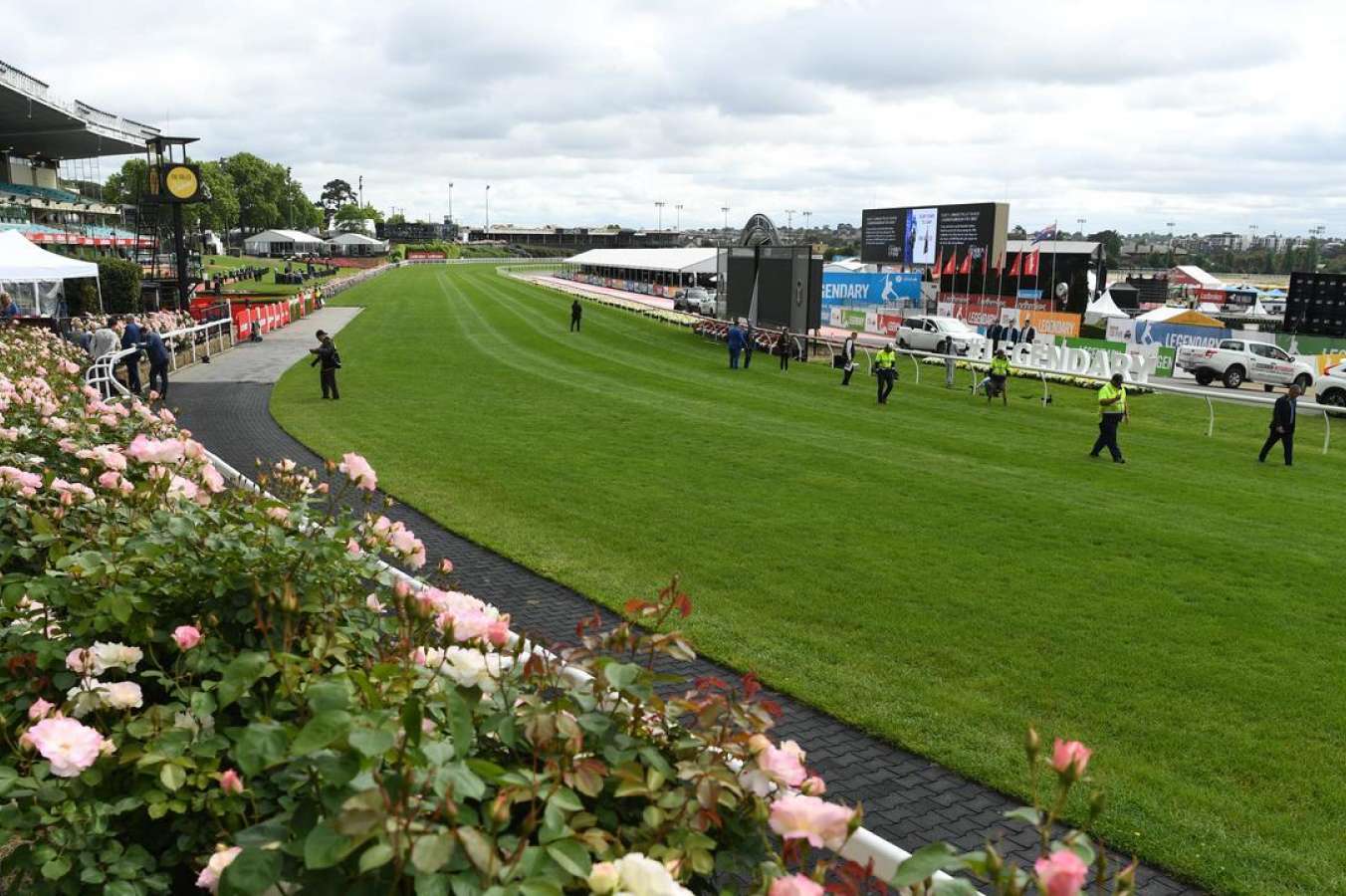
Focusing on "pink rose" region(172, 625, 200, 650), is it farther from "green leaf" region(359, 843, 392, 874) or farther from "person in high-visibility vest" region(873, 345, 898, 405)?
"person in high-visibility vest" region(873, 345, 898, 405)

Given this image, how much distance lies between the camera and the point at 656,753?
7.48ft

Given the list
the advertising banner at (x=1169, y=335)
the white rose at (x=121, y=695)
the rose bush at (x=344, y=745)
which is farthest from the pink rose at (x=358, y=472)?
the advertising banner at (x=1169, y=335)

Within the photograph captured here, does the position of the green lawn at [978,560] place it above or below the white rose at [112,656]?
below

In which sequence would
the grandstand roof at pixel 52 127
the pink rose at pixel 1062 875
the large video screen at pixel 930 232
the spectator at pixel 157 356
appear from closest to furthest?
the pink rose at pixel 1062 875 < the spectator at pixel 157 356 < the grandstand roof at pixel 52 127 < the large video screen at pixel 930 232

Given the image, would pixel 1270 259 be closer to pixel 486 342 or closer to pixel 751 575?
pixel 486 342

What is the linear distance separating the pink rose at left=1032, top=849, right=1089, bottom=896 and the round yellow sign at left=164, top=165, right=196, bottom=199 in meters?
37.1

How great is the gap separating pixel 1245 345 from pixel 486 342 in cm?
2437

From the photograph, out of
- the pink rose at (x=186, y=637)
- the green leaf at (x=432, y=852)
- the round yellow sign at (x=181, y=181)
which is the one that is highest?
the round yellow sign at (x=181, y=181)

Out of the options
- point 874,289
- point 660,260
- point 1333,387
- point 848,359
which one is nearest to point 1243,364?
point 1333,387

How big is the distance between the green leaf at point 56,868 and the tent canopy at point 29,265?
24.3m

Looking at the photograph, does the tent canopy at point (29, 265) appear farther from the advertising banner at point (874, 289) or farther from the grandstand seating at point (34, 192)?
the grandstand seating at point (34, 192)

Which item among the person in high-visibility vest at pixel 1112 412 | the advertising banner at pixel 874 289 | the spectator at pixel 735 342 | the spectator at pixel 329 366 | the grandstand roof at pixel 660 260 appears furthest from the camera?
the grandstand roof at pixel 660 260

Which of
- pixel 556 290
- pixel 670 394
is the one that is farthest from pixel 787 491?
pixel 556 290

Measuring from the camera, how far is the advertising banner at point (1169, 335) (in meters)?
35.7
